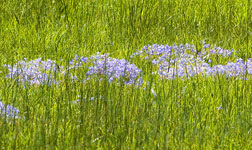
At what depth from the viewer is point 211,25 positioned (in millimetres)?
5727

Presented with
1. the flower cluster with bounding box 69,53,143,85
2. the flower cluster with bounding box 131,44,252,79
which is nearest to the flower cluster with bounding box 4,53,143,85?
the flower cluster with bounding box 69,53,143,85

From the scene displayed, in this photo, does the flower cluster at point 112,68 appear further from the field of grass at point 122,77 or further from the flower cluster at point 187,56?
the flower cluster at point 187,56

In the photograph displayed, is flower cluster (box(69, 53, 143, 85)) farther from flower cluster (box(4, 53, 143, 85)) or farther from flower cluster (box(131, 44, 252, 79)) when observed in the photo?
flower cluster (box(131, 44, 252, 79))

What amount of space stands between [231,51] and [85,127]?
247 cm

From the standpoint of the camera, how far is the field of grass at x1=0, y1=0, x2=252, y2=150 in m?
2.70

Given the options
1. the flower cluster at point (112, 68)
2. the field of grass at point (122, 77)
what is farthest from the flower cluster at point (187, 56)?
the flower cluster at point (112, 68)

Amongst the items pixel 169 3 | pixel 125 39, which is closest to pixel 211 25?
pixel 169 3

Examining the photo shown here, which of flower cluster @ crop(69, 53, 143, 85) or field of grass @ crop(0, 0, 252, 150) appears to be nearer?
field of grass @ crop(0, 0, 252, 150)

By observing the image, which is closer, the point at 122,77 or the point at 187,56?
the point at 122,77

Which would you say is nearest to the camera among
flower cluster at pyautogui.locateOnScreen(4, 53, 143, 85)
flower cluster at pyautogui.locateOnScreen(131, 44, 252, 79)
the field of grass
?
the field of grass

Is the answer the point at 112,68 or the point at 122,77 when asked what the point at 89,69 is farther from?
the point at 122,77

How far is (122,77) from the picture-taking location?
3.24m

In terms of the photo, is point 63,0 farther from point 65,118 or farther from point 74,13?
point 65,118

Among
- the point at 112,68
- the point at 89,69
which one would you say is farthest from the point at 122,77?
the point at 89,69
